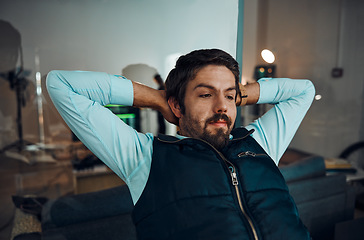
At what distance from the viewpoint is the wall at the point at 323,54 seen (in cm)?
340

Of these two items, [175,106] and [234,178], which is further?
[175,106]

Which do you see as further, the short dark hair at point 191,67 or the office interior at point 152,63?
the office interior at point 152,63

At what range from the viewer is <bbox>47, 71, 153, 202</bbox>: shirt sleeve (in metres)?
0.86

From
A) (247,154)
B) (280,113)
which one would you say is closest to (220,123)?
(247,154)

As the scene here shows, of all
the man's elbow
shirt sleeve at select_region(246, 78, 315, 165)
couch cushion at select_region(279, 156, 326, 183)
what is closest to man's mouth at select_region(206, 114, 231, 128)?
shirt sleeve at select_region(246, 78, 315, 165)

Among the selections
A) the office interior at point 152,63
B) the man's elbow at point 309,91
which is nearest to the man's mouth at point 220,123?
the man's elbow at point 309,91

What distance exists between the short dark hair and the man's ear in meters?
0.01

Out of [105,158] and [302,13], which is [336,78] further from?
[105,158]

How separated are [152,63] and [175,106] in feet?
4.83

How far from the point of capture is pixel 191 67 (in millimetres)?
1045

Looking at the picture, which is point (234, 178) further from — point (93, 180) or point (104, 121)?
point (93, 180)

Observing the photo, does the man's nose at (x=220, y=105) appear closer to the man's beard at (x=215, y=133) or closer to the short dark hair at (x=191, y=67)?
the man's beard at (x=215, y=133)

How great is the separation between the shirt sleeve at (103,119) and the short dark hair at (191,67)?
0.21 m

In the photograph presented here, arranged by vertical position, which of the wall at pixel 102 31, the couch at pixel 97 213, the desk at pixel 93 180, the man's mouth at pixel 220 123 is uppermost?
the wall at pixel 102 31
